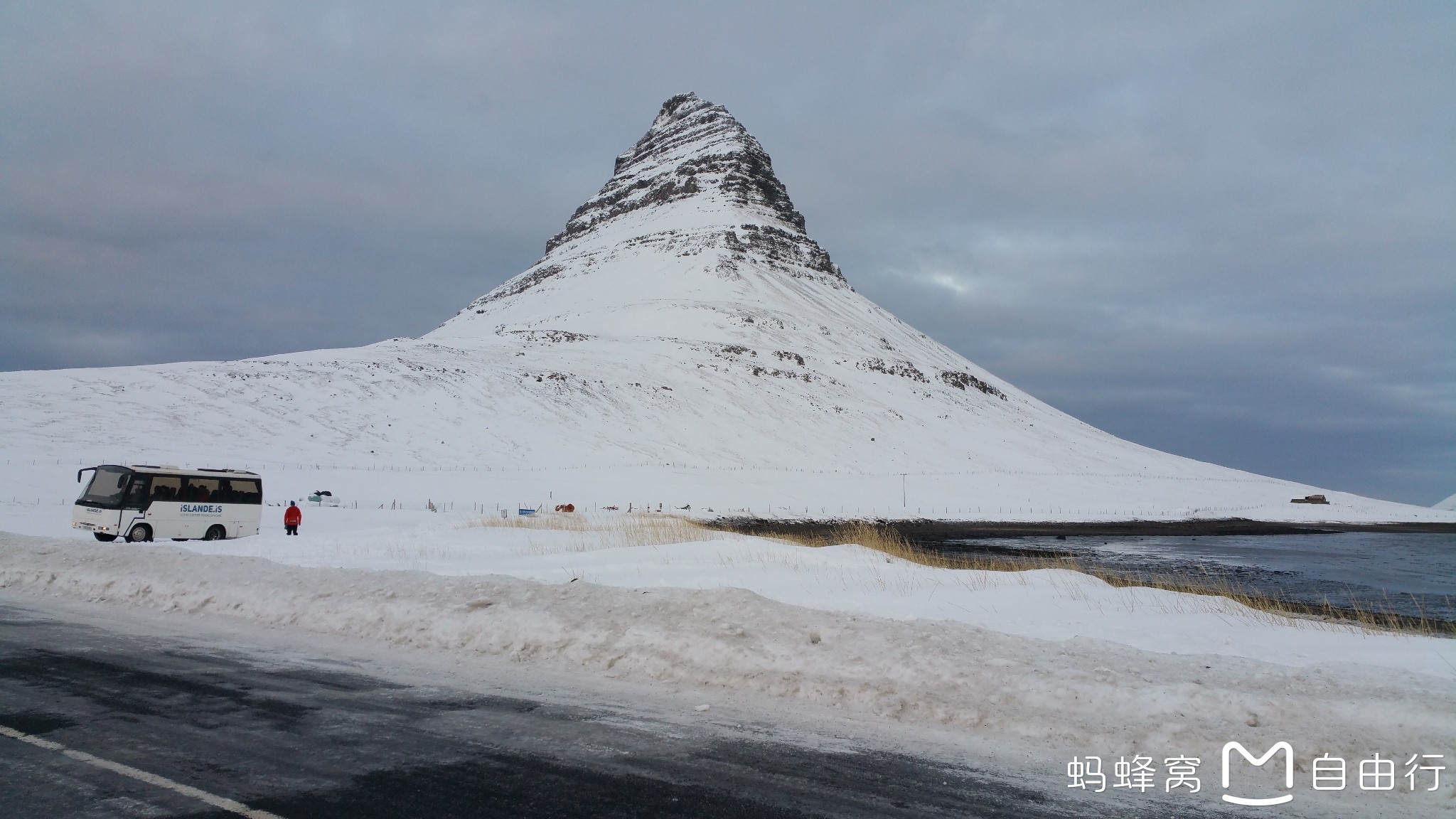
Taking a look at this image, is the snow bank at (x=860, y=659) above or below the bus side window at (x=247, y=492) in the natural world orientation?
below

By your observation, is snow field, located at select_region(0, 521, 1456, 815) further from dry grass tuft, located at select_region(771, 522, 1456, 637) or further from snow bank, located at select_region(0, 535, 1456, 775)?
dry grass tuft, located at select_region(771, 522, 1456, 637)

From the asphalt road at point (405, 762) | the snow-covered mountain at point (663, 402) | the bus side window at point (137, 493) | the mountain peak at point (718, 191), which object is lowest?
the asphalt road at point (405, 762)

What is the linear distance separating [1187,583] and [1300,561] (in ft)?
52.0

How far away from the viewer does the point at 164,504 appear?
23500 millimetres

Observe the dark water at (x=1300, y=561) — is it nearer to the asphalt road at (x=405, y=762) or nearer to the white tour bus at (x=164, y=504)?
the asphalt road at (x=405, y=762)

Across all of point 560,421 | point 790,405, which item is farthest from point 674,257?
point 560,421

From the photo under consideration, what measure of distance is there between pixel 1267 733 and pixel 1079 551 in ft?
111

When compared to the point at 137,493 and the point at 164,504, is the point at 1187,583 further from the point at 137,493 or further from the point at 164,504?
the point at 137,493

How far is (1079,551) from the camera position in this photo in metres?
37.8

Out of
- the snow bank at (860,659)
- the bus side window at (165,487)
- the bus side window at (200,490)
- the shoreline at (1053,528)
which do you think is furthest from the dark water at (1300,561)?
the bus side window at (165,487)

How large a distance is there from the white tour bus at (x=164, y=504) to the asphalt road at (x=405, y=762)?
1746cm

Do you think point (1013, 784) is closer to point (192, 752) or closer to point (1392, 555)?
point (192, 752)

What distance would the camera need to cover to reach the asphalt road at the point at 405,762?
17.1ft

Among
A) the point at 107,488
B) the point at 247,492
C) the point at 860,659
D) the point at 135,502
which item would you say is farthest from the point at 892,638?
the point at 107,488
